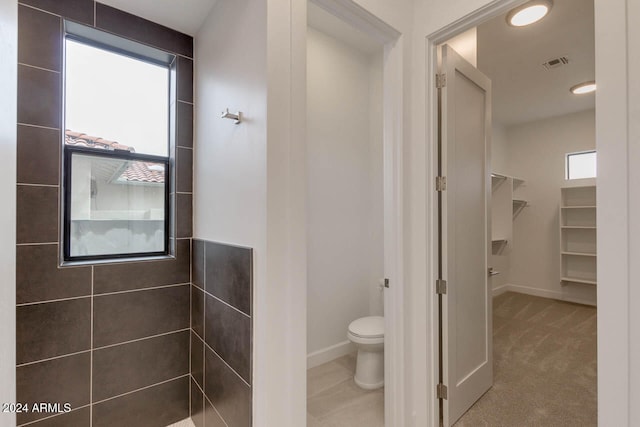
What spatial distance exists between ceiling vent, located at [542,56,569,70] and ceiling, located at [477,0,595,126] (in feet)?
0.17

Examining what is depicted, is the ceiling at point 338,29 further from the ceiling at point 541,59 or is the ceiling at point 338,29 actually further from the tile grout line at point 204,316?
the tile grout line at point 204,316

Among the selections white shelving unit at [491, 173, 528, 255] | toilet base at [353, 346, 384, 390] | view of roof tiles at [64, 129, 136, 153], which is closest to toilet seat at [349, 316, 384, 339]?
toilet base at [353, 346, 384, 390]

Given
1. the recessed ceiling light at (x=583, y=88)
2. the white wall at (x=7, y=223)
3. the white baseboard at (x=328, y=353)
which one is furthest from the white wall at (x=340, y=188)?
the recessed ceiling light at (x=583, y=88)

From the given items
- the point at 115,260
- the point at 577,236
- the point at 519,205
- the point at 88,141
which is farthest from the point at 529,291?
the point at 88,141

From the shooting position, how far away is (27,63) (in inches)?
59.5

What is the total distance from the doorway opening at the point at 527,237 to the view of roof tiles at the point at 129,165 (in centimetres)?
191

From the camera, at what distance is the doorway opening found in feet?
6.10

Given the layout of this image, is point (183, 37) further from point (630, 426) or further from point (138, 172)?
point (630, 426)

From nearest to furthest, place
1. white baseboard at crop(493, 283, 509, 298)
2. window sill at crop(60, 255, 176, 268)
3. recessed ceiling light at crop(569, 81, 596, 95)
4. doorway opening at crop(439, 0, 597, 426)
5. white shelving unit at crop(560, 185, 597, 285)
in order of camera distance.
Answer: window sill at crop(60, 255, 176, 268)
doorway opening at crop(439, 0, 597, 426)
recessed ceiling light at crop(569, 81, 596, 95)
white shelving unit at crop(560, 185, 597, 285)
white baseboard at crop(493, 283, 509, 298)

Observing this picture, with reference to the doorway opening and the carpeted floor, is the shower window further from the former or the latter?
the carpeted floor

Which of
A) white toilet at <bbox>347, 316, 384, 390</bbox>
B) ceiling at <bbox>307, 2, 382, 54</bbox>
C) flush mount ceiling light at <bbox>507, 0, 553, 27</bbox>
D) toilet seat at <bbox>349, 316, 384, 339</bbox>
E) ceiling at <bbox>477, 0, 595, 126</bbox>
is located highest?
ceiling at <bbox>307, 2, 382, 54</bbox>

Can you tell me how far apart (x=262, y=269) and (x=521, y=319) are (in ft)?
13.3

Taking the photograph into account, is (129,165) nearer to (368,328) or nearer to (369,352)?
(368,328)

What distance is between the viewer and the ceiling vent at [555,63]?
9.90 ft
